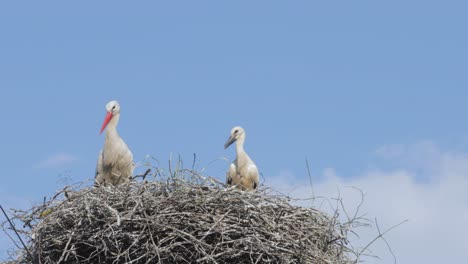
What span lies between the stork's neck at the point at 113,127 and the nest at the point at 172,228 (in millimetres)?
1509

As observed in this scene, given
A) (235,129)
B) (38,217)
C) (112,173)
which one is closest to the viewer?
(38,217)

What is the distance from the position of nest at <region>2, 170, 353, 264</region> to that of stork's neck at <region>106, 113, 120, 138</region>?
4.95ft

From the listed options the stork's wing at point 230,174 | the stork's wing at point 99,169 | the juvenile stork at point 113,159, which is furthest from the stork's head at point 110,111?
the stork's wing at point 230,174

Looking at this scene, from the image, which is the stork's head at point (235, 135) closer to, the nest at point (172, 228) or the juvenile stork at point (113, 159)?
the juvenile stork at point (113, 159)

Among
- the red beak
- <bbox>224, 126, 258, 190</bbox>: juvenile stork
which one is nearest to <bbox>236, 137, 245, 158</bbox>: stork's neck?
<bbox>224, 126, 258, 190</bbox>: juvenile stork

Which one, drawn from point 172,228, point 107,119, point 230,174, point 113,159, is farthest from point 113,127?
point 172,228

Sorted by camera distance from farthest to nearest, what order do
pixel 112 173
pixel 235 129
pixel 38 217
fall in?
pixel 235 129 < pixel 112 173 < pixel 38 217

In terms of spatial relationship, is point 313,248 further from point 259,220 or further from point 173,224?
point 173,224

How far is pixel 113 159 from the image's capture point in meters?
8.25

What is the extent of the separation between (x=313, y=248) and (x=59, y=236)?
1.63 m

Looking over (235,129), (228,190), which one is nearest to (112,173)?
(235,129)

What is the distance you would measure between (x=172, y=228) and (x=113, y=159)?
79.7 inches

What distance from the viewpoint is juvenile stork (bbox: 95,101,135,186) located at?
27.1ft

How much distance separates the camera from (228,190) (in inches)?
262
